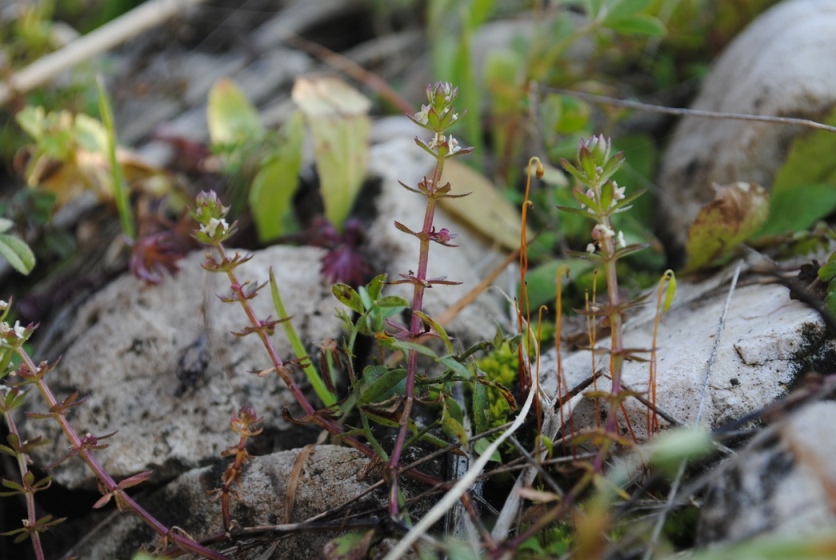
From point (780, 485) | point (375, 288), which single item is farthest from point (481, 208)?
point (780, 485)

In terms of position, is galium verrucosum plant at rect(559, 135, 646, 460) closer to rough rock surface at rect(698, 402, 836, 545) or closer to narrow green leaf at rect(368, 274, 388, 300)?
rough rock surface at rect(698, 402, 836, 545)

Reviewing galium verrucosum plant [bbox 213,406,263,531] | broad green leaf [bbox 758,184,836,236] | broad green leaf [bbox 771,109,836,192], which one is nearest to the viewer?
A: galium verrucosum plant [bbox 213,406,263,531]

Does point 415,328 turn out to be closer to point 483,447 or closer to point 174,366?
point 483,447

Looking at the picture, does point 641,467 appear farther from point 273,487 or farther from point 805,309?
point 273,487

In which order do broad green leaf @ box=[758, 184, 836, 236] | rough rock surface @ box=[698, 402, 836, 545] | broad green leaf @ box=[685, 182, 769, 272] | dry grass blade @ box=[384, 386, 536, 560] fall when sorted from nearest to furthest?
rough rock surface @ box=[698, 402, 836, 545]
dry grass blade @ box=[384, 386, 536, 560]
broad green leaf @ box=[685, 182, 769, 272]
broad green leaf @ box=[758, 184, 836, 236]

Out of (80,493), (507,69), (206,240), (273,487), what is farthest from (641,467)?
(507,69)

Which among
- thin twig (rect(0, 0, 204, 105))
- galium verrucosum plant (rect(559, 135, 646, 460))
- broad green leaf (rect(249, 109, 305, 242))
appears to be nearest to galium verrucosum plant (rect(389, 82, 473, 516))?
galium verrucosum plant (rect(559, 135, 646, 460))
